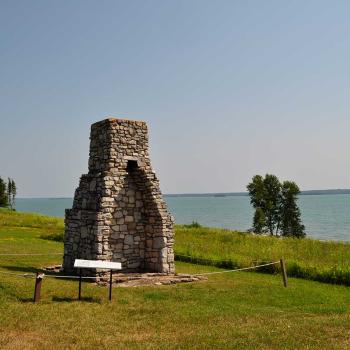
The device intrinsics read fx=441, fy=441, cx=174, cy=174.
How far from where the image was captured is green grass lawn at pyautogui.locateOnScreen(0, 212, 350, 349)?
960cm

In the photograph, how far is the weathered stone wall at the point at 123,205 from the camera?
1802cm

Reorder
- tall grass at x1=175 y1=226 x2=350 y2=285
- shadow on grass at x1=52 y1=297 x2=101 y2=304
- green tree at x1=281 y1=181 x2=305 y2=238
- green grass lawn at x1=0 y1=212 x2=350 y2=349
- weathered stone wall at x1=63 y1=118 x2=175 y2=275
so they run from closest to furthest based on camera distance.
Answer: green grass lawn at x1=0 y1=212 x2=350 y2=349 < shadow on grass at x1=52 y1=297 x2=101 y2=304 < weathered stone wall at x1=63 y1=118 x2=175 y2=275 < tall grass at x1=175 y1=226 x2=350 y2=285 < green tree at x1=281 y1=181 x2=305 y2=238

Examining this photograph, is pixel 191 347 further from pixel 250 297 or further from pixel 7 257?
pixel 7 257

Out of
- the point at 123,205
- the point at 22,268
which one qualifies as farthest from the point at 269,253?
the point at 22,268

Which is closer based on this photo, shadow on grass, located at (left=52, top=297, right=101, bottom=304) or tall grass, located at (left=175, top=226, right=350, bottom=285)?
shadow on grass, located at (left=52, top=297, right=101, bottom=304)

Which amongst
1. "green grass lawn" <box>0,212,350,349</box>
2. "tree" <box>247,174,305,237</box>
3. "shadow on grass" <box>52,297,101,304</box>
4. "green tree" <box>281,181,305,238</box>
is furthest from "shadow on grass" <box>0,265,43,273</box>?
"green tree" <box>281,181,305,238</box>

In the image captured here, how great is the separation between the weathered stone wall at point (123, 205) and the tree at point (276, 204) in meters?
42.6

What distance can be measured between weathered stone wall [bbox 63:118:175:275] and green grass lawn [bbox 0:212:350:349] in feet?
7.58

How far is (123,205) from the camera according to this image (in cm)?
1870

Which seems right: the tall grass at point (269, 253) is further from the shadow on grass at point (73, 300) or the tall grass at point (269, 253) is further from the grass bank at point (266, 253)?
the shadow on grass at point (73, 300)

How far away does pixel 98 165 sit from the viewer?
746 inches

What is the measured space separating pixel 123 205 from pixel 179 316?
7.54 meters

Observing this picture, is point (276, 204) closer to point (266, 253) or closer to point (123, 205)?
point (266, 253)

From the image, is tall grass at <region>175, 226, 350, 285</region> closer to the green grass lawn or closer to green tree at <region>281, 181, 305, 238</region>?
the green grass lawn
